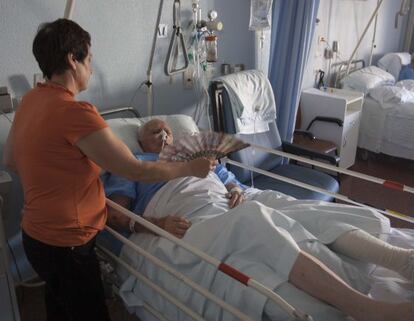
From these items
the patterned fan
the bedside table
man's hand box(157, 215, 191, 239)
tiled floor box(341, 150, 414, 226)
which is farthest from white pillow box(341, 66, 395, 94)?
the bedside table

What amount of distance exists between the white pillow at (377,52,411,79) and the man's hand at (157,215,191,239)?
4001mm

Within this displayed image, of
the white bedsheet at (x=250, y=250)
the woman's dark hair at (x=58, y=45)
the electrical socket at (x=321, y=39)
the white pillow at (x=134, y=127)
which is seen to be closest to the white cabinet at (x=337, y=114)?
the electrical socket at (x=321, y=39)

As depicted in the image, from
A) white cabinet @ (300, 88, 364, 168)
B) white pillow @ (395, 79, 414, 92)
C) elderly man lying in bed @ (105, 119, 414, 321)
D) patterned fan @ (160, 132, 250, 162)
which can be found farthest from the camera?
white pillow @ (395, 79, 414, 92)

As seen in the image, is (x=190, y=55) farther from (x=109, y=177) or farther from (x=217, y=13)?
(x=109, y=177)

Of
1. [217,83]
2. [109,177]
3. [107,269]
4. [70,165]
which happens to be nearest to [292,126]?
[217,83]

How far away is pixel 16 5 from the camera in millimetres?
1609

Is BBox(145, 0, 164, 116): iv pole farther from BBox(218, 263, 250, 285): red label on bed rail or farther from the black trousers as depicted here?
BBox(218, 263, 250, 285): red label on bed rail

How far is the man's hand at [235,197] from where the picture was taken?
1.62 meters

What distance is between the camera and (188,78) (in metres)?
2.42

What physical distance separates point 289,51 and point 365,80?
145 cm

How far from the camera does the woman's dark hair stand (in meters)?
1.05

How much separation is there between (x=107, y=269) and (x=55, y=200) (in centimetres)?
48

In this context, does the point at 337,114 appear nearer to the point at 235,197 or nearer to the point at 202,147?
the point at 235,197

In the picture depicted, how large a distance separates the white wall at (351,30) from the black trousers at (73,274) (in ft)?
9.32
